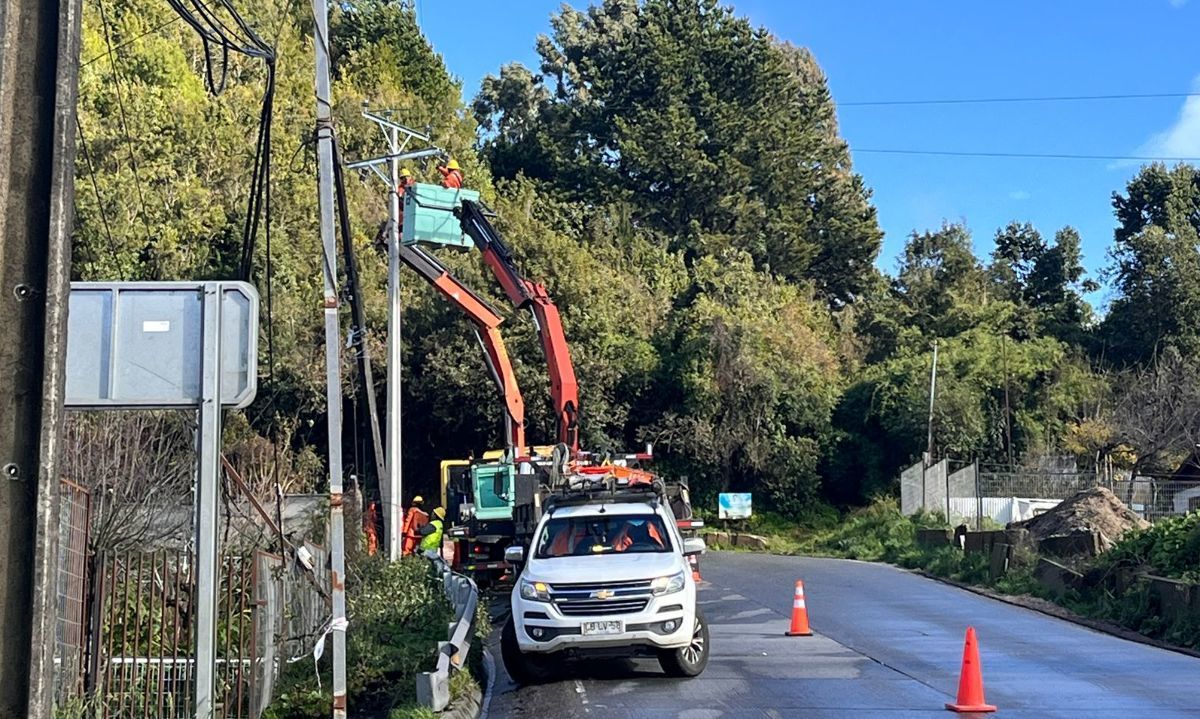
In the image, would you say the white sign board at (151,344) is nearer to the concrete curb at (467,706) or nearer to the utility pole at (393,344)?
the concrete curb at (467,706)

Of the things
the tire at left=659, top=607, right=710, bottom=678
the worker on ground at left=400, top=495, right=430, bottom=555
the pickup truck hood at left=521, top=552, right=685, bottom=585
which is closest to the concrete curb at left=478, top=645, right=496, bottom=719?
the pickup truck hood at left=521, top=552, right=685, bottom=585

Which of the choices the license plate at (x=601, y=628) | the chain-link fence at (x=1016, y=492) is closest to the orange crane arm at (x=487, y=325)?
the license plate at (x=601, y=628)

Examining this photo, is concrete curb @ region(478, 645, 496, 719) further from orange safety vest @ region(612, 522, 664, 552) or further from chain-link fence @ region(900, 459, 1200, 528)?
chain-link fence @ region(900, 459, 1200, 528)

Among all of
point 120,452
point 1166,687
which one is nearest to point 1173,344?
point 1166,687

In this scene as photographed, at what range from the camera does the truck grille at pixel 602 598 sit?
13.6m

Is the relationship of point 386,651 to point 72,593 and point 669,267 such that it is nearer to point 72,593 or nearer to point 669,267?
point 72,593

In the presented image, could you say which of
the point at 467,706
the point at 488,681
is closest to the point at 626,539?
the point at 488,681

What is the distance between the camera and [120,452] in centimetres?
1681

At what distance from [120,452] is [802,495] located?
37356 millimetres

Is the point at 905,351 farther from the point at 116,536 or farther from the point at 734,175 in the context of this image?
the point at 116,536

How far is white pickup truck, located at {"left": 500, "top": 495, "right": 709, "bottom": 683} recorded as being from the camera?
13.6m

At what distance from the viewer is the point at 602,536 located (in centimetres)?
1516

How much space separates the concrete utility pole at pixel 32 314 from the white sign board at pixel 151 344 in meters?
2.08

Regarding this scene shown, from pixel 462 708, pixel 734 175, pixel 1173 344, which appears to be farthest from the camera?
pixel 734 175
